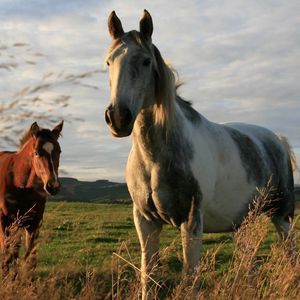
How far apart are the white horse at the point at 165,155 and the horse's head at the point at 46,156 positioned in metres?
A: 2.40

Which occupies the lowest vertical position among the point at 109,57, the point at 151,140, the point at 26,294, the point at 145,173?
the point at 26,294

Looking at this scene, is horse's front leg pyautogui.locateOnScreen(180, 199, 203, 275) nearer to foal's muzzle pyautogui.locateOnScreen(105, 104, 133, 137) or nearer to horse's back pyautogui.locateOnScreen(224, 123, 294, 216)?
foal's muzzle pyautogui.locateOnScreen(105, 104, 133, 137)

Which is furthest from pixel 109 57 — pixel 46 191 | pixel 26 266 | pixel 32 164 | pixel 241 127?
pixel 32 164

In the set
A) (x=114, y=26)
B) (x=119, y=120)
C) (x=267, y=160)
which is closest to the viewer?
(x=119, y=120)

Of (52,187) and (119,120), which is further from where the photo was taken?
(52,187)

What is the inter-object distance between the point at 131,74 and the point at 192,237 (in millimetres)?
1584

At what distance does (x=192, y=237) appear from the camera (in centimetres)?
449

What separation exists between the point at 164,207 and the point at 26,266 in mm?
1520

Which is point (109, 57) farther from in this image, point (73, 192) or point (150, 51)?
point (73, 192)

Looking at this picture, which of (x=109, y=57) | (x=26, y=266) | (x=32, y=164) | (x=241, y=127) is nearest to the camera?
(x=26, y=266)

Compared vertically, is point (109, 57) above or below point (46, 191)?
above

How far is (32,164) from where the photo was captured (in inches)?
321

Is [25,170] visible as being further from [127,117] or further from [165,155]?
[127,117]

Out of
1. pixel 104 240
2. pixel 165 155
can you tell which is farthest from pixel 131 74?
pixel 104 240
